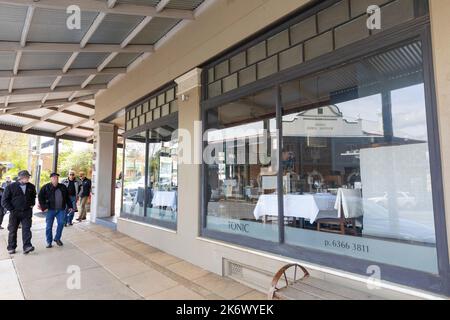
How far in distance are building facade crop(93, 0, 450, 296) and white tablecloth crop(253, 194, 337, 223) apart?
2 centimetres

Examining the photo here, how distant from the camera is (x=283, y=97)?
368 centimetres

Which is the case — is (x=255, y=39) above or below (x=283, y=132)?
above

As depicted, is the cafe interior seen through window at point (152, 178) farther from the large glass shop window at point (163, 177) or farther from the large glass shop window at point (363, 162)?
the large glass shop window at point (363, 162)

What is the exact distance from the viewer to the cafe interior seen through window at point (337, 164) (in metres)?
2.60

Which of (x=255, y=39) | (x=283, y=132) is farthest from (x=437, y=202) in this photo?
(x=255, y=39)

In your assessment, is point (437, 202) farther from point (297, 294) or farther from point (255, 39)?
point (255, 39)

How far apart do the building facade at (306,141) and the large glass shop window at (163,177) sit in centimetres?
5

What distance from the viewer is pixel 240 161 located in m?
4.98

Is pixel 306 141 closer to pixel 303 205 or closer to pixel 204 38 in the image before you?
pixel 303 205

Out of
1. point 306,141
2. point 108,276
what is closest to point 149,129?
point 108,276

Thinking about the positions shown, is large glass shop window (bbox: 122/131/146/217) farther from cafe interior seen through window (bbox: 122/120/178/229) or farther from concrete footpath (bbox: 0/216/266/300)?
concrete footpath (bbox: 0/216/266/300)

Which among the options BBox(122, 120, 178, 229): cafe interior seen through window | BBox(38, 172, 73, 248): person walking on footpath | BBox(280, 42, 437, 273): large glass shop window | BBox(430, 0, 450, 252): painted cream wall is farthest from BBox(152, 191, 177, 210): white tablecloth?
BBox(430, 0, 450, 252): painted cream wall

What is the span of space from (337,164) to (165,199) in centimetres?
340

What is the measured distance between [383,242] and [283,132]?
1692 mm
